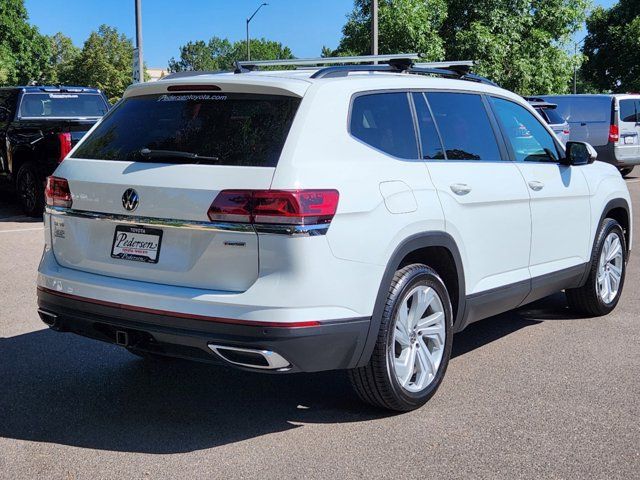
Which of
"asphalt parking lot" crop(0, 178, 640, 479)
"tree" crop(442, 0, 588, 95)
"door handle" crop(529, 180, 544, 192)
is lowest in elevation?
"asphalt parking lot" crop(0, 178, 640, 479)

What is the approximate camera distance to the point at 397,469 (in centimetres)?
365

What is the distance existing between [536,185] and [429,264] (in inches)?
48.5

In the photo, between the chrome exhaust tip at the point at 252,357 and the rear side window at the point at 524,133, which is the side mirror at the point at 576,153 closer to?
the rear side window at the point at 524,133

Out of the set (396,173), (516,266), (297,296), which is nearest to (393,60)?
(396,173)

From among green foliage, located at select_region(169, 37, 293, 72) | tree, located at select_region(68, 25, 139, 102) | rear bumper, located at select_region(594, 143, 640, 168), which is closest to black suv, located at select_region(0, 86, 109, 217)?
rear bumper, located at select_region(594, 143, 640, 168)

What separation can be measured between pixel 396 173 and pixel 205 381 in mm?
1791

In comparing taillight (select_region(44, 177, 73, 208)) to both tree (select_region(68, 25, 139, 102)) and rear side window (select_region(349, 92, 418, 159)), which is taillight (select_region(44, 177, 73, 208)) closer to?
rear side window (select_region(349, 92, 418, 159))

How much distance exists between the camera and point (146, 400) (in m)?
4.59

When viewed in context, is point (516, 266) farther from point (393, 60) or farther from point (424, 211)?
point (393, 60)

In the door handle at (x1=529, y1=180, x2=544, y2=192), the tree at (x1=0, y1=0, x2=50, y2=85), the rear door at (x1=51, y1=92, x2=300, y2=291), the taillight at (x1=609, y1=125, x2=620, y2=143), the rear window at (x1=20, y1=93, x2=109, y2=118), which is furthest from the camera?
the tree at (x1=0, y1=0, x2=50, y2=85)

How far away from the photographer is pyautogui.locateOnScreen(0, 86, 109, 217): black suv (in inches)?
468

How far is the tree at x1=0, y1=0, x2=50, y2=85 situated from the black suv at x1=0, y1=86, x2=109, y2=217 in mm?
38163

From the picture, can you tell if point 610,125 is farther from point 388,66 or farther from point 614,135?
point 388,66

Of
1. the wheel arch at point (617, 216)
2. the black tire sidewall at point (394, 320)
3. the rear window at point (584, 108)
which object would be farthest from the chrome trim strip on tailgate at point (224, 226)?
the rear window at point (584, 108)
